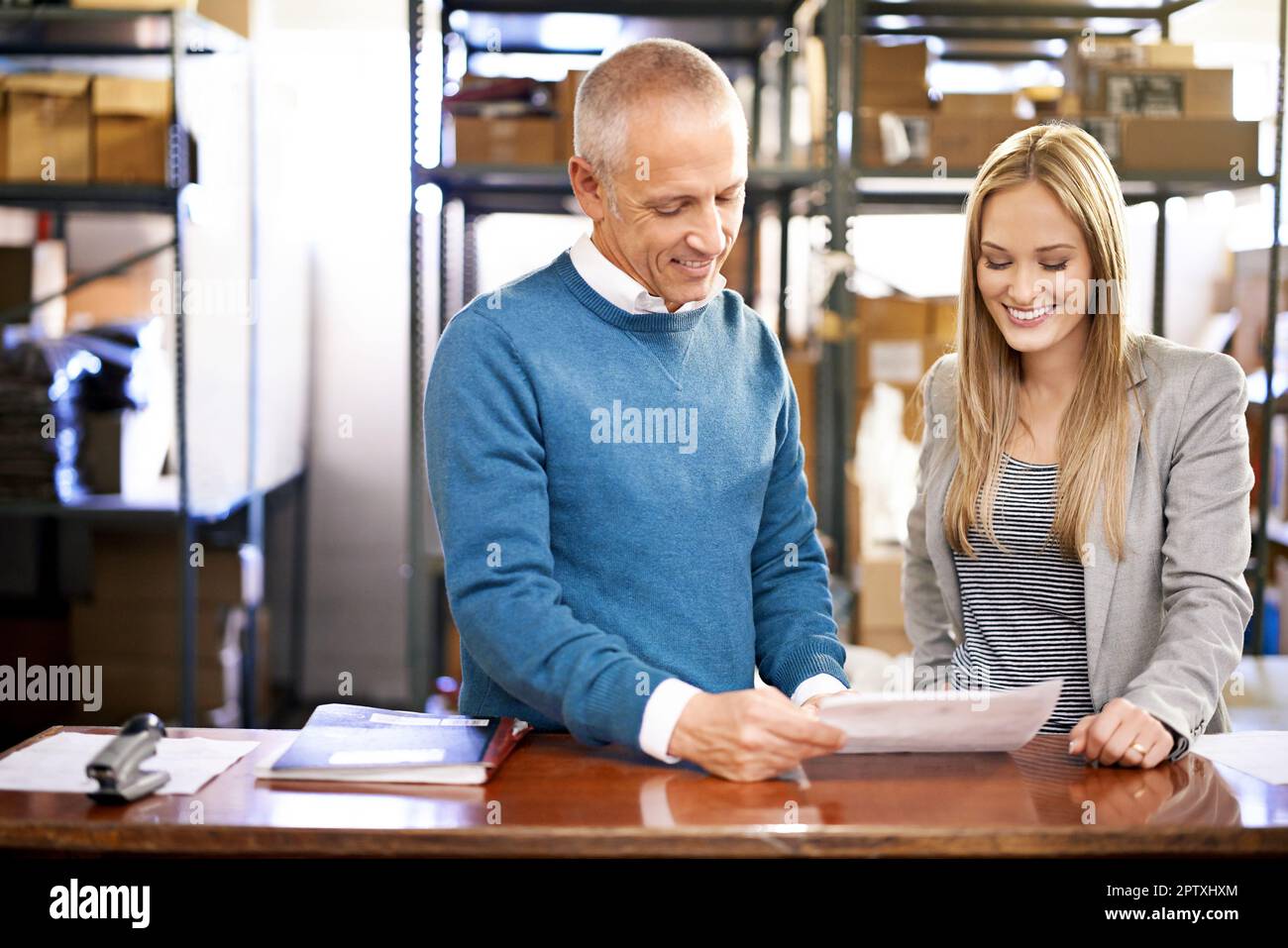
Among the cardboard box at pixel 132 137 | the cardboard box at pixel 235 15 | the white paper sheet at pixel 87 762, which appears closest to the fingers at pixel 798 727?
the white paper sheet at pixel 87 762

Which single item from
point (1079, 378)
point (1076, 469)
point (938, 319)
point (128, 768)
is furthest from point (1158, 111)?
point (128, 768)

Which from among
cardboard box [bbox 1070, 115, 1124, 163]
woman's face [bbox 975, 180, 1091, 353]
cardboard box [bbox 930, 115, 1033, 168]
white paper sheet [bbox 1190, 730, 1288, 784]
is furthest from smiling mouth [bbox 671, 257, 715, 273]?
cardboard box [bbox 1070, 115, 1124, 163]

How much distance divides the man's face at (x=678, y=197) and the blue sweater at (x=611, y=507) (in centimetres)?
6

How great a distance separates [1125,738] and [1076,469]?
358mm

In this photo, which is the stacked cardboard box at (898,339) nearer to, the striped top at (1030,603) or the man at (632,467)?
the striped top at (1030,603)

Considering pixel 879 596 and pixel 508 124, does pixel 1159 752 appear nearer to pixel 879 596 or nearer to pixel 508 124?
pixel 879 596

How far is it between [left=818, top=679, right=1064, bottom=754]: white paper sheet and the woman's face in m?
0.51

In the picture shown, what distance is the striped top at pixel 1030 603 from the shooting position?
160 centimetres

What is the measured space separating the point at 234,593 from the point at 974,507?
8.61 feet

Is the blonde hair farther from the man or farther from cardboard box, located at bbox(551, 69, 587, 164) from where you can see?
cardboard box, located at bbox(551, 69, 587, 164)

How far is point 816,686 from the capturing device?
4.80 feet

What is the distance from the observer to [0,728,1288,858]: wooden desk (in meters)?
1.12
